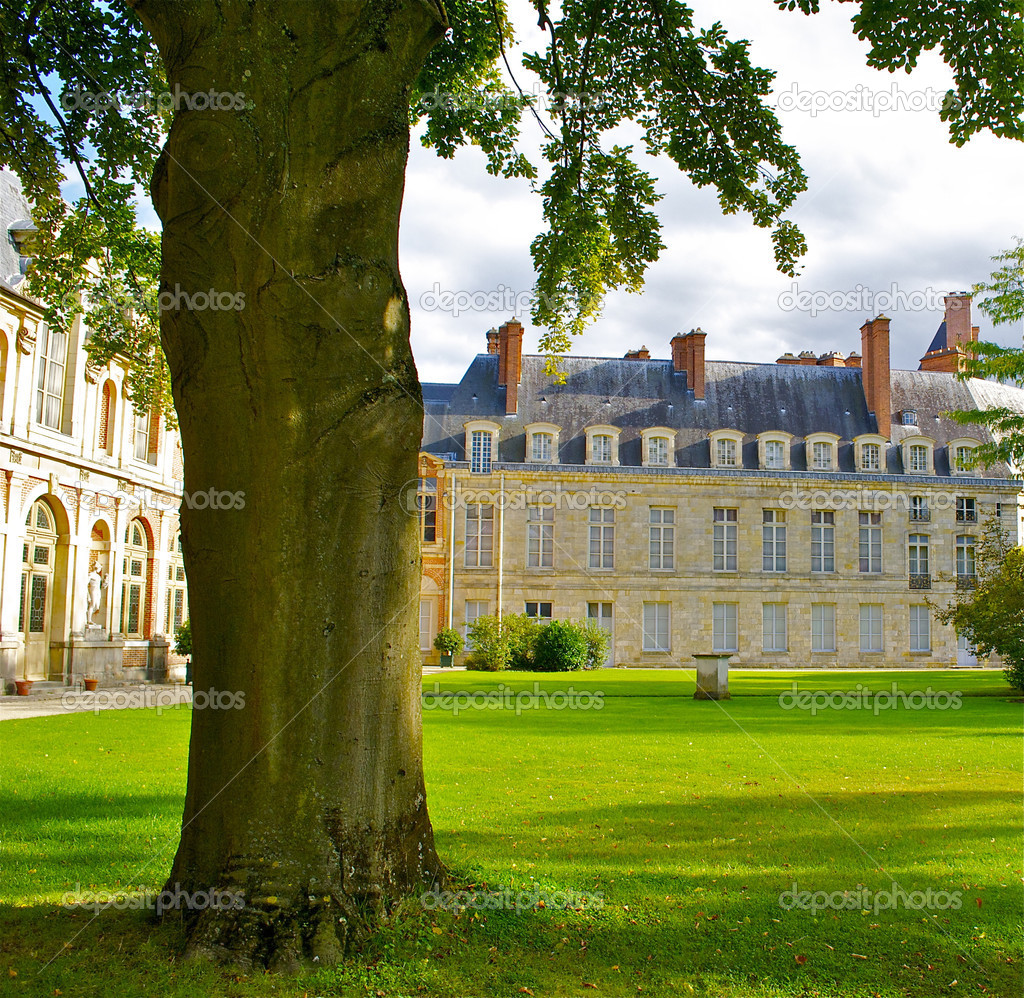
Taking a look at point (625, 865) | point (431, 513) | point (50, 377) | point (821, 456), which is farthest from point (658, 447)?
point (625, 865)

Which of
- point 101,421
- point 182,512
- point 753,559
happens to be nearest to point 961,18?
point 182,512

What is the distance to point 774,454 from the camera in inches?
1489

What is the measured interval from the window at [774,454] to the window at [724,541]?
2.34m

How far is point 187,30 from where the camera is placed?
412 centimetres

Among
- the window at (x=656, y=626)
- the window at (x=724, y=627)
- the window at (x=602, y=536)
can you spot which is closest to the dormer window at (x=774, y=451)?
the window at (x=724, y=627)

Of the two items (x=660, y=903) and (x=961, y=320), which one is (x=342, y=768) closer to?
(x=660, y=903)

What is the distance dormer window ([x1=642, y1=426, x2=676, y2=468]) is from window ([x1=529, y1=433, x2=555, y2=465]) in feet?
12.2

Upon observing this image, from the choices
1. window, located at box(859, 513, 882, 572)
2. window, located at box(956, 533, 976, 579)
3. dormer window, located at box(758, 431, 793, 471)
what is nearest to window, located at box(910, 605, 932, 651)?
window, located at box(956, 533, 976, 579)

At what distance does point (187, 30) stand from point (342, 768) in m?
3.22

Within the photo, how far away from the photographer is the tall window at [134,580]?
24.5 metres

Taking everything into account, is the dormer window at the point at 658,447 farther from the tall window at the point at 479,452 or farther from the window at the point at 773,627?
the window at the point at 773,627

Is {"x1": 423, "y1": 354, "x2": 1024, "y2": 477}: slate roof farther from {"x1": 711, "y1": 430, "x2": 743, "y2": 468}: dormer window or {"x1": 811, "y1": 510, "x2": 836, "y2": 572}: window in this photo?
{"x1": 811, "y1": 510, "x2": 836, "y2": 572}: window

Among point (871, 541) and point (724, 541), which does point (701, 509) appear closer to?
point (724, 541)

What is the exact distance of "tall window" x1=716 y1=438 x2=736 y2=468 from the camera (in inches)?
1480
